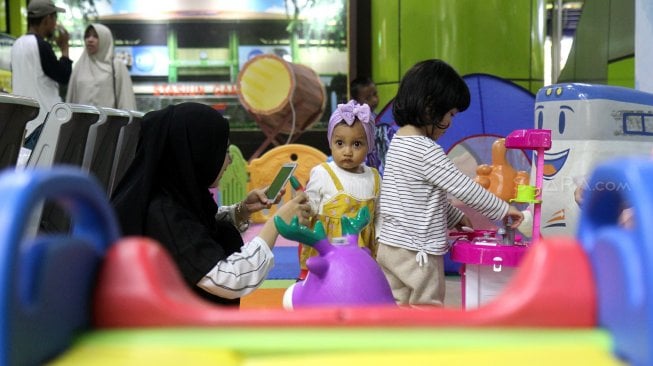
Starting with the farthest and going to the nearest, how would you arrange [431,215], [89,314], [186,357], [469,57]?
[469,57]
[431,215]
[89,314]
[186,357]

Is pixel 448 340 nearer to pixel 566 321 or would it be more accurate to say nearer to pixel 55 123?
pixel 566 321

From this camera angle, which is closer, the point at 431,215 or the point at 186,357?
the point at 186,357

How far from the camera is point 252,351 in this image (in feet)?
2.99

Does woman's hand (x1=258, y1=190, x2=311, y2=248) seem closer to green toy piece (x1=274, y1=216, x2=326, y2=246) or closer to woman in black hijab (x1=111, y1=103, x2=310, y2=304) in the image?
woman in black hijab (x1=111, y1=103, x2=310, y2=304)

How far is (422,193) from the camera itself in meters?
2.96

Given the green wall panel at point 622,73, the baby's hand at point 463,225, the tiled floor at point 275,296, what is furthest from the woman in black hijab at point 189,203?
the green wall panel at point 622,73

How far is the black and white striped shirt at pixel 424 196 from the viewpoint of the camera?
289 centimetres

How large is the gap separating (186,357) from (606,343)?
504 millimetres

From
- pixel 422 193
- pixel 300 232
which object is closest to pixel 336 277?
pixel 300 232

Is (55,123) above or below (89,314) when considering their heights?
above

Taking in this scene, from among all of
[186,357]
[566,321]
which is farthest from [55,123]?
[566,321]

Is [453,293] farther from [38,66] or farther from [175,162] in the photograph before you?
[38,66]

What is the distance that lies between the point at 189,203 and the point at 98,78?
3.37 m

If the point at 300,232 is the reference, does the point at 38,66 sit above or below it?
above
